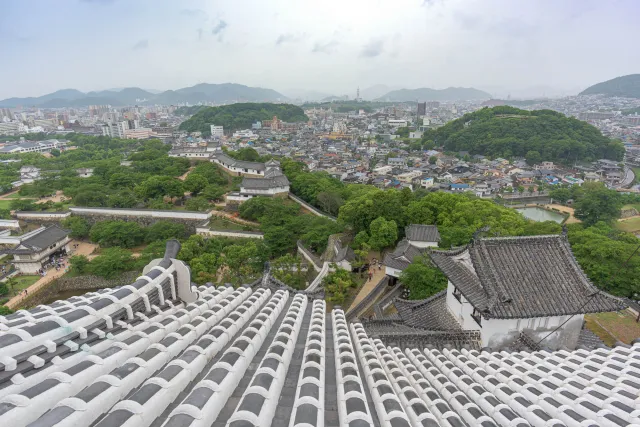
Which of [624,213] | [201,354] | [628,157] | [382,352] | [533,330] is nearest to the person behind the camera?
[201,354]

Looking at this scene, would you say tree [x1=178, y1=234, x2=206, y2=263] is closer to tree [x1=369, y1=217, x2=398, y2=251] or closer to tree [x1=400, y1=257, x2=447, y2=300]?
tree [x1=369, y1=217, x2=398, y2=251]

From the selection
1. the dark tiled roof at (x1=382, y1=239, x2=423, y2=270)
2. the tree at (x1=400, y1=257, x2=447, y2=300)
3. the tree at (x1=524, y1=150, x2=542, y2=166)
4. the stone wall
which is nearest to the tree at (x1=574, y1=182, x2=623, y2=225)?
the dark tiled roof at (x1=382, y1=239, x2=423, y2=270)

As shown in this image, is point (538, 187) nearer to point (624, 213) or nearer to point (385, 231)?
point (624, 213)

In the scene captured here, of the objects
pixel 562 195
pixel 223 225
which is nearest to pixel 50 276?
pixel 223 225

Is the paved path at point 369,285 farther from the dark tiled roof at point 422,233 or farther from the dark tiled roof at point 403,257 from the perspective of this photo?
the dark tiled roof at point 422,233

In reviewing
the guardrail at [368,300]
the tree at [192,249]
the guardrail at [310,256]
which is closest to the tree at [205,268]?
the tree at [192,249]

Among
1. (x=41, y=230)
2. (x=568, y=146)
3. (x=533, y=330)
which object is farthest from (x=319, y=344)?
(x=568, y=146)
